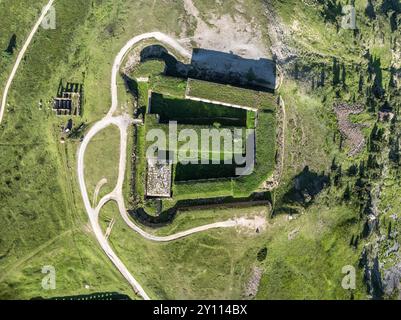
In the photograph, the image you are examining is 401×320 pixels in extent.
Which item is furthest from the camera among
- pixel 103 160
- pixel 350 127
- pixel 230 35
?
pixel 350 127

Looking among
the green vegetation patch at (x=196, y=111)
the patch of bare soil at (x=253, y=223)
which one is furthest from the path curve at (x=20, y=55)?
the patch of bare soil at (x=253, y=223)

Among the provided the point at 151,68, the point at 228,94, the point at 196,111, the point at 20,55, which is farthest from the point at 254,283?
the point at 20,55

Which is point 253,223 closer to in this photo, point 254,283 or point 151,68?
point 254,283

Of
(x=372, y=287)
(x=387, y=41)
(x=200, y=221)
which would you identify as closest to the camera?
(x=200, y=221)

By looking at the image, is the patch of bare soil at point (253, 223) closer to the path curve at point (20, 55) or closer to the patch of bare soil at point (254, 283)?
the patch of bare soil at point (254, 283)

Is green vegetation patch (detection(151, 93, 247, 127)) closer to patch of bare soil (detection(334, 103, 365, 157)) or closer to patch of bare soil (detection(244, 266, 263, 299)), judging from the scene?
patch of bare soil (detection(334, 103, 365, 157))

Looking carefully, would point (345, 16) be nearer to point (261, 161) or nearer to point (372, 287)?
point (261, 161)

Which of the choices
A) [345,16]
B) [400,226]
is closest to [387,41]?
[345,16]
